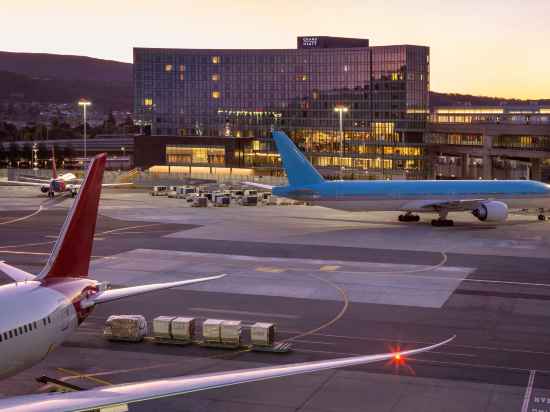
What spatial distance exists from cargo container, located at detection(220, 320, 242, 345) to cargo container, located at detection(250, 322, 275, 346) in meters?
0.64

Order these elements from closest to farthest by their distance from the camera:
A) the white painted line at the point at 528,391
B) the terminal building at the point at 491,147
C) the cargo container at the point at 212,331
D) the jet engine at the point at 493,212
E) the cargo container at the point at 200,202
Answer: the white painted line at the point at 528,391 → the cargo container at the point at 212,331 → the jet engine at the point at 493,212 → the cargo container at the point at 200,202 → the terminal building at the point at 491,147

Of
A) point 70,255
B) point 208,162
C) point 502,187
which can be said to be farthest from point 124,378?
point 208,162

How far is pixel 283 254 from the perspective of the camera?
56.9 metres

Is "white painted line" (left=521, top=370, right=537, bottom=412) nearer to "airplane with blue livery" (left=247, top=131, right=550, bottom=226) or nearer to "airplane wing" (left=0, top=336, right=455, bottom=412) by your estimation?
"airplane wing" (left=0, top=336, right=455, bottom=412)

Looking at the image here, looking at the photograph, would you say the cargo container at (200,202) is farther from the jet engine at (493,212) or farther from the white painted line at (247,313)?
the white painted line at (247,313)

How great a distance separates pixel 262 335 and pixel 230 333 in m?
1.39

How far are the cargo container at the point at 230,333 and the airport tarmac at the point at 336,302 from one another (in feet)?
2.93

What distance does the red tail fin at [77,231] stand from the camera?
2619cm

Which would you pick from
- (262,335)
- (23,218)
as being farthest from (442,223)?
(262,335)

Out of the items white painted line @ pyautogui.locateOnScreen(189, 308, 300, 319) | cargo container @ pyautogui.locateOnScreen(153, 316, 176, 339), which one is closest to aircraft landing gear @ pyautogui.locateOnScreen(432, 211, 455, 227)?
white painted line @ pyautogui.locateOnScreen(189, 308, 300, 319)

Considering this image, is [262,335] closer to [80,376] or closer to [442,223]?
[80,376]

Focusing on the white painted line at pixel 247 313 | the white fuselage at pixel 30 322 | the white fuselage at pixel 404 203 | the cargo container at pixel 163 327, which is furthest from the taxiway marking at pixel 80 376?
the white fuselage at pixel 404 203

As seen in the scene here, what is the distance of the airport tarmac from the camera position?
26.5 meters

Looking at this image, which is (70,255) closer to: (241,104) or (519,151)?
(519,151)
